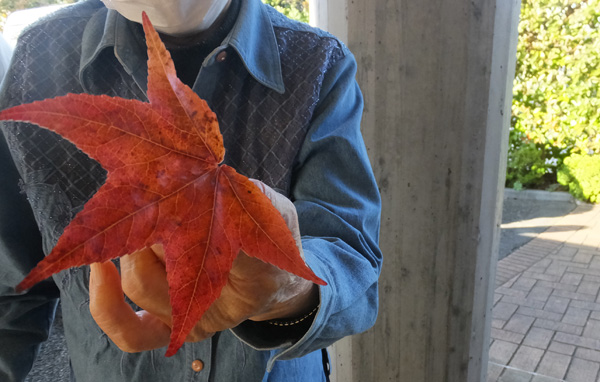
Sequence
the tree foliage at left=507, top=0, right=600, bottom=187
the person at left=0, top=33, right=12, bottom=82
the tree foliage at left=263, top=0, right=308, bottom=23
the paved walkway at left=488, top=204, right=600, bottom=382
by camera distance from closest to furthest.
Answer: the person at left=0, top=33, right=12, bottom=82 < the paved walkway at left=488, top=204, right=600, bottom=382 < the tree foliage at left=263, top=0, right=308, bottom=23 < the tree foliage at left=507, top=0, right=600, bottom=187

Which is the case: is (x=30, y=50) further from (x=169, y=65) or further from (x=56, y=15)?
(x=169, y=65)

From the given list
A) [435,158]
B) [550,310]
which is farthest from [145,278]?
[550,310]

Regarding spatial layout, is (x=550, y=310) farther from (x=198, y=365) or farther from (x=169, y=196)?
(x=169, y=196)

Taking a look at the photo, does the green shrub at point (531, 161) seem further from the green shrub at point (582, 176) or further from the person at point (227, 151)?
the person at point (227, 151)

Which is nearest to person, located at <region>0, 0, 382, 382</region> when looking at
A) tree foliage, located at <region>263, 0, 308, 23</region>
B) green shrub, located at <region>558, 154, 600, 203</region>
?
tree foliage, located at <region>263, 0, 308, 23</region>

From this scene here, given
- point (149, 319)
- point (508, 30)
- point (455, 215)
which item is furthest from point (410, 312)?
point (149, 319)

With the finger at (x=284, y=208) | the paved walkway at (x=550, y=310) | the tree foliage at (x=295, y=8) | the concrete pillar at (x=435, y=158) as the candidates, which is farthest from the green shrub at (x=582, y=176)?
the finger at (x=284, y=208)

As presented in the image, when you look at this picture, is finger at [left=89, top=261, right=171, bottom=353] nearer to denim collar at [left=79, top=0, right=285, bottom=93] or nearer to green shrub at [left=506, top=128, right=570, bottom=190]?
denim collar at [left=79, top=0, right=285, bottom=93]
